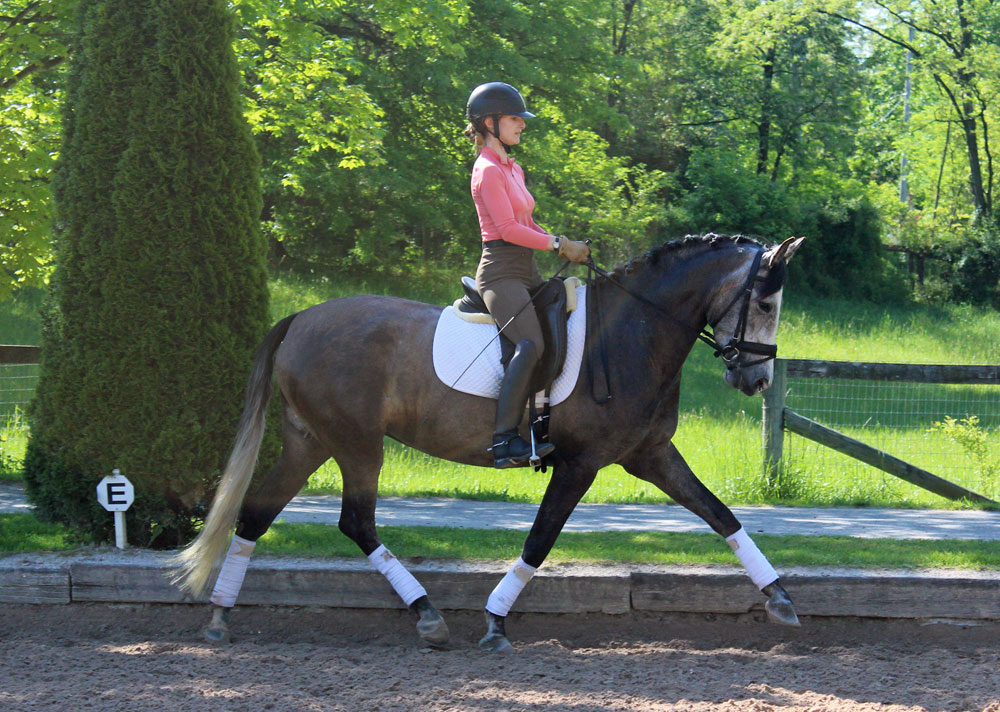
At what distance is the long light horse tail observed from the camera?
5473 millimetres

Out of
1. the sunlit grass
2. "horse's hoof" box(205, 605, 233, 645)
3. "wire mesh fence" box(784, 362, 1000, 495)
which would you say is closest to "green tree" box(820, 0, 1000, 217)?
"wire mesh fence" box(784, 362, 1000, 495)

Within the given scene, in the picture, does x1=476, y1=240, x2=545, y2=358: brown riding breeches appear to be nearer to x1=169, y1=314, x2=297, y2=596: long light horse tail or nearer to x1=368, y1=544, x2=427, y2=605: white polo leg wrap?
x1=169, y1=314, x2=297, y2=596: long light horse tail

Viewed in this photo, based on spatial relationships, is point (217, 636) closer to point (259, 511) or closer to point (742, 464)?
point (259, 511)

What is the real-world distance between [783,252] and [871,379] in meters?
4.57

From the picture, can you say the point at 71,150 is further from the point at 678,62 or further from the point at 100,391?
the point at 678,62

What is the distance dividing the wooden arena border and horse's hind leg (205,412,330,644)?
185 inches

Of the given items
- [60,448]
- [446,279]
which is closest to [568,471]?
[60,448]

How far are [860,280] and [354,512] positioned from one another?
2707cm

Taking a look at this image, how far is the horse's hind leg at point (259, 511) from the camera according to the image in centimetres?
549

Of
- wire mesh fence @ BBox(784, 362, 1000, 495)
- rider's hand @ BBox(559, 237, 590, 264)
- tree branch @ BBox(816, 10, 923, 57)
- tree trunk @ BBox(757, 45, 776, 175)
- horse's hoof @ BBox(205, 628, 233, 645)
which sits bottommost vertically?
horse's hoof @ BBox(205, 628, 233, 645)

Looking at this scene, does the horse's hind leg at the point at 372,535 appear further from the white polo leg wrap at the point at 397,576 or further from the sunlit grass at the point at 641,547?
the sunlit grass at the point at 641,547

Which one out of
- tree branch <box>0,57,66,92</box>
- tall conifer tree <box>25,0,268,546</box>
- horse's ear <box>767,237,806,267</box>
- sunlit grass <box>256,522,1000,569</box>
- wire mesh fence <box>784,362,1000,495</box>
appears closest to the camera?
horse's ear <box>767,237,806,267</box>

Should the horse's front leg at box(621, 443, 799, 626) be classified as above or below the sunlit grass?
above

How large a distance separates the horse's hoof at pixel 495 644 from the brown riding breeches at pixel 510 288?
1.49 metres
